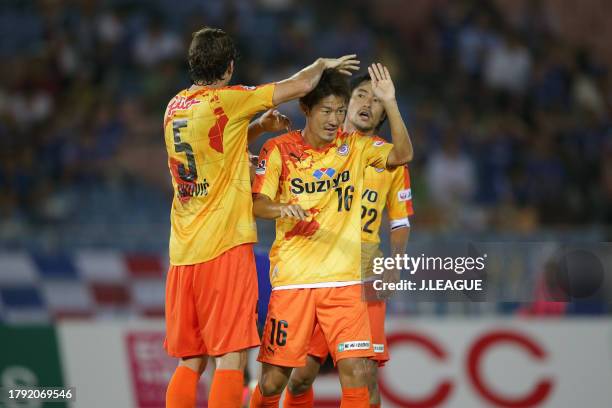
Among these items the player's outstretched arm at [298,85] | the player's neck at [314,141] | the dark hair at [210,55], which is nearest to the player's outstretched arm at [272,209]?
the player's neck at [314,141]

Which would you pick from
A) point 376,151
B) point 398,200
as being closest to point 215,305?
point 376,151

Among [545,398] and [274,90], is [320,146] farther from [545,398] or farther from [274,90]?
[545,398]

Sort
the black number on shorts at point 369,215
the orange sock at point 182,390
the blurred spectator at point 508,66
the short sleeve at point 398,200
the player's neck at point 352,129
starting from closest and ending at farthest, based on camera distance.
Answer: the orange sock at point 182,390 → the black number on shorts at point 369,215 → the player's neck at point 352,129 → the short sleeve at point 398,200 → the blurred spectator at point 508,66

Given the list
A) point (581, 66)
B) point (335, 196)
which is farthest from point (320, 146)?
point (581, 66)

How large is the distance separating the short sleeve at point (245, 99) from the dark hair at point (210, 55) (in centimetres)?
12

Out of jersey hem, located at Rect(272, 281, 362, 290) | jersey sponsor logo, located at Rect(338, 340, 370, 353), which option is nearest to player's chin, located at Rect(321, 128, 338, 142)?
jersey hem, located at Rect(272, 281, 362, 290)

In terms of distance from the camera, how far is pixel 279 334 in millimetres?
5059

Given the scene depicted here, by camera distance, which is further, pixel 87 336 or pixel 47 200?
pixel 47 200

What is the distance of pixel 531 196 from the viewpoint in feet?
34.3

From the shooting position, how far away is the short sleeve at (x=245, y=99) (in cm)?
485

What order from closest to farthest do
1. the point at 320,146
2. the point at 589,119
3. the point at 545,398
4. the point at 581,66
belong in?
1. the point at 320,146
2. the point at 545,398
3. the point at 589,119
4. the point at 581,66

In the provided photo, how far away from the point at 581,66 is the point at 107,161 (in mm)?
5822

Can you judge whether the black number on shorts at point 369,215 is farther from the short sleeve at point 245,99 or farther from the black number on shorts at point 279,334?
the short sleeve at point 245,99

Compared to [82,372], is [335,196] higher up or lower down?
higher up
